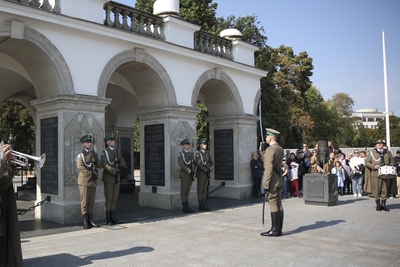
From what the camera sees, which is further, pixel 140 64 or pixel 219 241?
pixel 140 64

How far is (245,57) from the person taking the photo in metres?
14.9

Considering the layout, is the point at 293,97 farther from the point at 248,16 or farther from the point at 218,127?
the point at 218,127

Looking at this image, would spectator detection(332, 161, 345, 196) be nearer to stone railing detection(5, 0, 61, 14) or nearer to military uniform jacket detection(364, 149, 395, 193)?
military uniform jacket detection(364, 149, 395, 193)

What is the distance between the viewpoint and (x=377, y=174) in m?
10.4

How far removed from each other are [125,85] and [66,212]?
6.03 m

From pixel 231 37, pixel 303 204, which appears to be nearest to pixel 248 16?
pixel 231 37

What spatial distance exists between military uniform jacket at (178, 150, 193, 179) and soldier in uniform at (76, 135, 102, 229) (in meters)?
2.73

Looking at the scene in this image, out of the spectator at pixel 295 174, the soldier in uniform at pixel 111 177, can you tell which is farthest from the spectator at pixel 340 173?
the soldier in uniform at pixel 111 177

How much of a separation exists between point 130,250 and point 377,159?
7170 mm

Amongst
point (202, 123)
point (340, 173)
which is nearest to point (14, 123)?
point (202, 123)

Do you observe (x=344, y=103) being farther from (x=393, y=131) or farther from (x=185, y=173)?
(x=185, y=173)

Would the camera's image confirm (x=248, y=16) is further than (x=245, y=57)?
Yes

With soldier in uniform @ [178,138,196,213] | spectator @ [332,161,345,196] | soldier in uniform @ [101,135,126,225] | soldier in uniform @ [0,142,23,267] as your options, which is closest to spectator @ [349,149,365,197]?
spectator @ [332,161,345,196]

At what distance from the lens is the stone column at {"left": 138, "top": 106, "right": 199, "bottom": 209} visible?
11.5 metres
